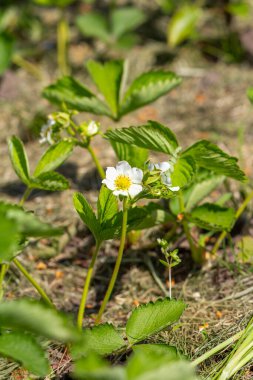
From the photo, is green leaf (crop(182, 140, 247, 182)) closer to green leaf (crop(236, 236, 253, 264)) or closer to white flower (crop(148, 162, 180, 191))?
white flower (crop(148, 162, 180, 191))

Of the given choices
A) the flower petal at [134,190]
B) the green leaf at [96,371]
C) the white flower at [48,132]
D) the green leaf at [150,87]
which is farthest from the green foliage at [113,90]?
the green leaf at [96,371]

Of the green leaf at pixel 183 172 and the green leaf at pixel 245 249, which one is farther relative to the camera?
the green leaf at pixel 245 249

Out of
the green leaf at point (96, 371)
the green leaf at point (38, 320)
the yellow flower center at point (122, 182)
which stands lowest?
the green leaf at point (96, 371)

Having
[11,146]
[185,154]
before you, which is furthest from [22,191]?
[185,154]

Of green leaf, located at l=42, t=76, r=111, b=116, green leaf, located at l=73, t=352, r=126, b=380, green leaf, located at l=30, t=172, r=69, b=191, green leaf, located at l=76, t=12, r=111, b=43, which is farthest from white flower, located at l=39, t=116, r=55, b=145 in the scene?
green leaf, located at l=76, t=12, r=111, b=43

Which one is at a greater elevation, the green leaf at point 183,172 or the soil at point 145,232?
the green leaf at point 183,172

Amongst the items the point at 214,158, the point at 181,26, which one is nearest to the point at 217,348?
the point at 214,158

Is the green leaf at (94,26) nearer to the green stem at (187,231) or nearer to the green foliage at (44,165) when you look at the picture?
the green foliage at (44,165)
